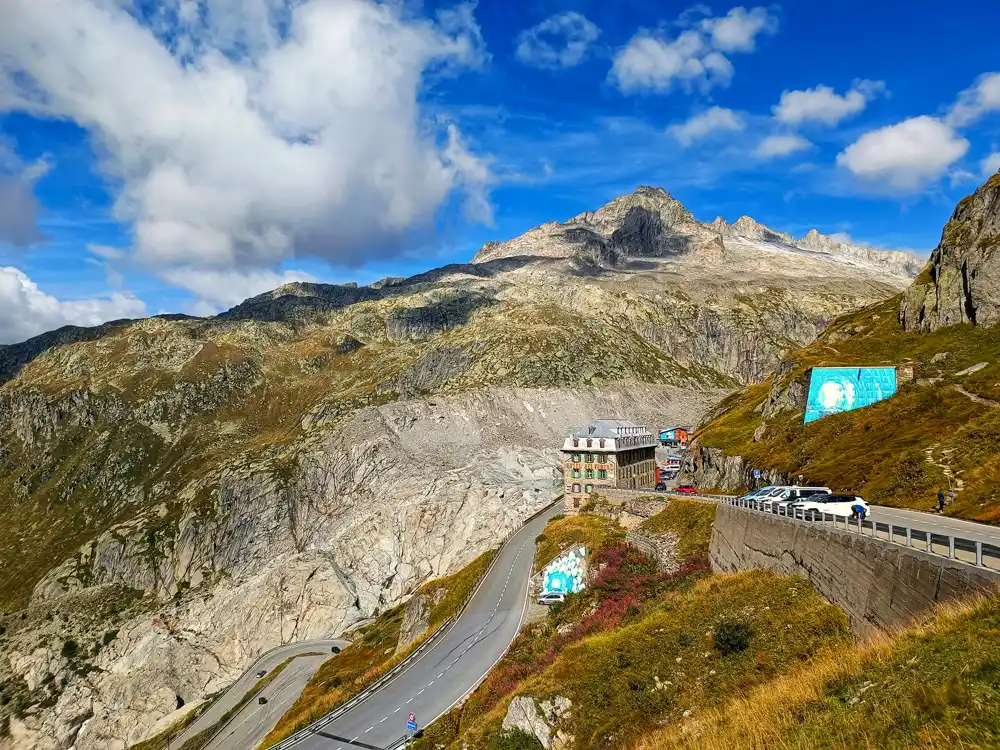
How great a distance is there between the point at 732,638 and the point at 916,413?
49324 mm

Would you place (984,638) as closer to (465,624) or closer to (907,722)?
(907,722)

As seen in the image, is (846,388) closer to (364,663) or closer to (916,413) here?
(916,413)

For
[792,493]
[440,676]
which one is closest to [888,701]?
[792,493]

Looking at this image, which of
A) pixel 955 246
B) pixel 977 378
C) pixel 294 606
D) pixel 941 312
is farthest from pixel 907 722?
pixel 294 606

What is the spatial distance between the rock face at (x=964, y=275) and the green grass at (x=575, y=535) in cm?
6340

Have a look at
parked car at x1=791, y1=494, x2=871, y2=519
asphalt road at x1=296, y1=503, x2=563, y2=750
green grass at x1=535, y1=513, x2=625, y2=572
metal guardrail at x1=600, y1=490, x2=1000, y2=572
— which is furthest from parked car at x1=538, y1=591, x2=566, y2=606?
parked car at x1=791, y1=494, x2=871, y2=519

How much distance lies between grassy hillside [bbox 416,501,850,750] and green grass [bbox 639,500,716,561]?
370 inches

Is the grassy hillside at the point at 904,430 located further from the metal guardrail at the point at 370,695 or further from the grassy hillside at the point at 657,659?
the metal guardrail at the point at 370,695

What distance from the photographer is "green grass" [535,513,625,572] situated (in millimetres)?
60688

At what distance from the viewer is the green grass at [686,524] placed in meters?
50.1

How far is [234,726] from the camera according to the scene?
242ft

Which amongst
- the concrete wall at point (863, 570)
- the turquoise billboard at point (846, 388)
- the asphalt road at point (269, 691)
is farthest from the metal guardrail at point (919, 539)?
the asphalt road at point (269, 691)

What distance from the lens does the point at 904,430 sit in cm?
5822

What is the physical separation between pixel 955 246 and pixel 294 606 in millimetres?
143930
